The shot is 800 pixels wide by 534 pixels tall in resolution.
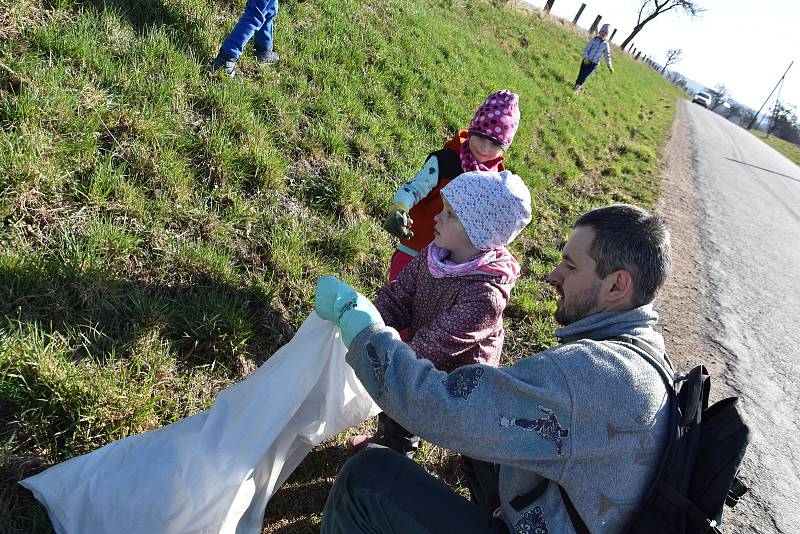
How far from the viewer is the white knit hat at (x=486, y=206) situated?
6.93 ft

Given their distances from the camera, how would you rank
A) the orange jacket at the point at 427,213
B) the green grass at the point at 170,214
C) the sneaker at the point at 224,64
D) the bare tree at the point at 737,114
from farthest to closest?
the bare tree at the point at 737,114
the sneaker at the point at 224,64
the orange jacket at the point at 427,213
the green grass at the point at 170,214

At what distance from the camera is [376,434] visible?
255cm

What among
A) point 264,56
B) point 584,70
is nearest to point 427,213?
point 264,56

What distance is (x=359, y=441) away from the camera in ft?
8.40

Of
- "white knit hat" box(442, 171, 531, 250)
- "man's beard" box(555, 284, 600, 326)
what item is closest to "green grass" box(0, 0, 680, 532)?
"white knit hat" box(442, 171, 531, 250)

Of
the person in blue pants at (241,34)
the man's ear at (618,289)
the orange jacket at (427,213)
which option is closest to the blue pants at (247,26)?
the person in blue pants at (241,34)

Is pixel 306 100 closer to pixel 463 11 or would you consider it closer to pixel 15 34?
pixel 15 34

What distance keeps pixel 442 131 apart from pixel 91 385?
4.31m

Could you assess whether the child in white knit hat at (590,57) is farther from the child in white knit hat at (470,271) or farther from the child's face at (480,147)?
the child in white knit hat at (470,271)

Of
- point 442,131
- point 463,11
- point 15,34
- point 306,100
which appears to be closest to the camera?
point 15,34

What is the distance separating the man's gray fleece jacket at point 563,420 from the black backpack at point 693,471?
0.03 meters

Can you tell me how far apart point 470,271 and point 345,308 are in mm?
617

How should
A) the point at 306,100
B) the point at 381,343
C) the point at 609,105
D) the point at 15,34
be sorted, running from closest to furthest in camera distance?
the point at 381,343 < the point at 15,34 < the point at 306,100 < the point at 609,105

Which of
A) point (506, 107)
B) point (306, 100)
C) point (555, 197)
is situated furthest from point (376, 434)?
point (555, 197)
